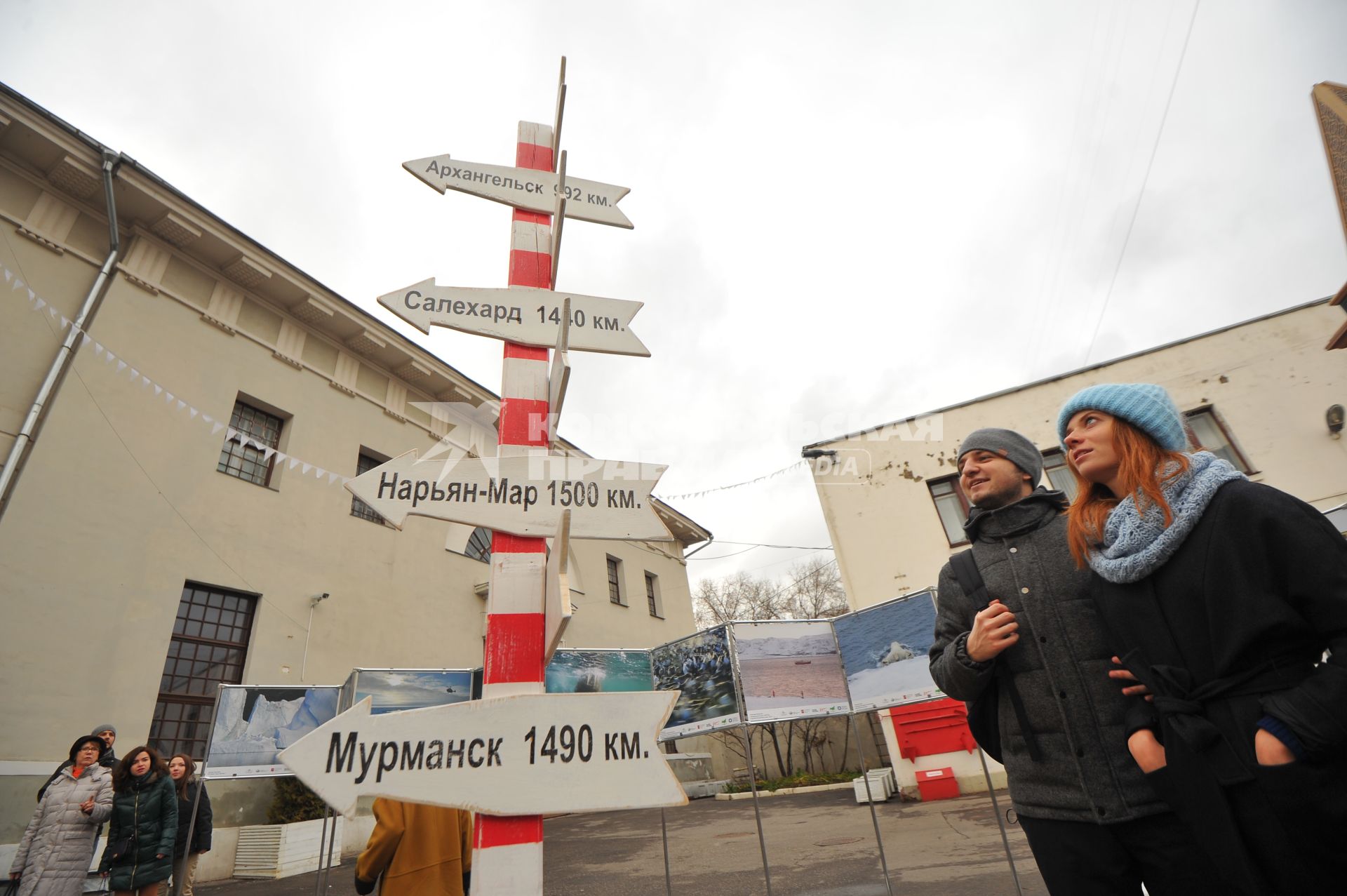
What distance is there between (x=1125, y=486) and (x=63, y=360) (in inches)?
470

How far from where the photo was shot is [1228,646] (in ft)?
4.25

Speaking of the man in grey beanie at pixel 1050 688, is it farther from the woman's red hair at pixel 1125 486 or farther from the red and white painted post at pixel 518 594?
the red and white painted post at pixel 518 594

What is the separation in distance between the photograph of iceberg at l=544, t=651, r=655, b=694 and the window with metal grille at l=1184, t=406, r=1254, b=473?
11.7 metres

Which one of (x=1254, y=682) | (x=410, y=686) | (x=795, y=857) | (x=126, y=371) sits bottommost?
(x=795, y=857)

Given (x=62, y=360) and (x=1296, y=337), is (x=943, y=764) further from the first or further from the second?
(x=62, y=360)

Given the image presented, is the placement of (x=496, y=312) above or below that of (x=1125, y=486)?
above

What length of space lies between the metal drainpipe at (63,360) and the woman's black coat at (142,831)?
485 centimetres

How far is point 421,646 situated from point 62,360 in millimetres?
7388

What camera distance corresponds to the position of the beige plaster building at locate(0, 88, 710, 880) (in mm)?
7824

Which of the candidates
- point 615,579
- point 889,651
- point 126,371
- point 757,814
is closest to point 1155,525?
point 757,814

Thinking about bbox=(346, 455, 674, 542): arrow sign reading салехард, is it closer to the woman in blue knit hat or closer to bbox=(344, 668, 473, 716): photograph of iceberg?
the woman in blue knit hat

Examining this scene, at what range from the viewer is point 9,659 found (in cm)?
724

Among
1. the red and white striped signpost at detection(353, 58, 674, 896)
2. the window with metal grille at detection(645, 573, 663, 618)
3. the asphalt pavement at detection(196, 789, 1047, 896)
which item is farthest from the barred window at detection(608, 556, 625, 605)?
the red and white striped signpost at detection(353, 58, 674, 896)

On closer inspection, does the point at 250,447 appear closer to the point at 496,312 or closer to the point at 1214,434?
the point at 496,312
